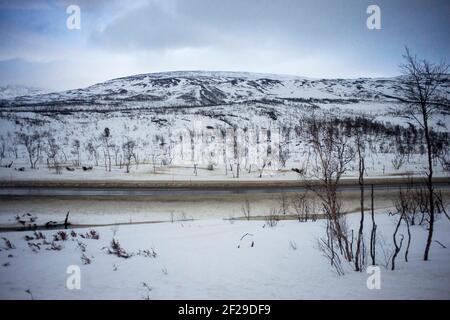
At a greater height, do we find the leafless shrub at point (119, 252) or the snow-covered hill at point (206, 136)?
the snow-covered hill at point (206, 136)

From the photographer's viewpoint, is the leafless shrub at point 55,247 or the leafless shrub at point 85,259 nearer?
the leafless shrub at point 85,259

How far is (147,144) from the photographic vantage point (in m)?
35.7

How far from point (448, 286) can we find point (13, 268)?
8.55 metres

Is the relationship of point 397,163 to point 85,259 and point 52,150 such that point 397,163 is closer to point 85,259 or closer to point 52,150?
point 85,259

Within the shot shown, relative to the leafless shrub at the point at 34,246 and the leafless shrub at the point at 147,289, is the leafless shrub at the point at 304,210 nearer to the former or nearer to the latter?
the leafless shrub at the point at 147,289

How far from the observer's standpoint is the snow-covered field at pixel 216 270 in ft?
15.6

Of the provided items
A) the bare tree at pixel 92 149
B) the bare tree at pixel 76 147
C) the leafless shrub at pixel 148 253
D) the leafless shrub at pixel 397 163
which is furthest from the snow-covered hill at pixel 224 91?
the leafless shrub at pixel 148 253

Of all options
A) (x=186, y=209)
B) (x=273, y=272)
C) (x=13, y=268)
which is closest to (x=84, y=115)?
(x=186, y=209)

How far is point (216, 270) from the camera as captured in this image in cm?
570

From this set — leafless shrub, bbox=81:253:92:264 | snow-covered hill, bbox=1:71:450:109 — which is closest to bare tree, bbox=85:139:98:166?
leafless shrub, bbox=81:253:92:264

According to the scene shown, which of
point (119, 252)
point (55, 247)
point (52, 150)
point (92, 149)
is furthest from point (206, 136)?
point (119, 252)

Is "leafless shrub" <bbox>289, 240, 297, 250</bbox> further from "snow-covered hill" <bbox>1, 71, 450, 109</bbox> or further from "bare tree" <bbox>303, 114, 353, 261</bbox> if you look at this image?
"snow-covered hill" <bbox>1, 71, 450, 109</bbox>

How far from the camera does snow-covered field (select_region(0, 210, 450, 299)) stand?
4.75 metres
